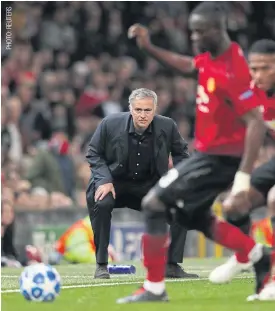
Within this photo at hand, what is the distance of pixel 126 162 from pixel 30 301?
317 centimetres

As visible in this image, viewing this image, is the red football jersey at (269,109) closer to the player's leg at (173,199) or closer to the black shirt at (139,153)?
the player's leg at (173,199)

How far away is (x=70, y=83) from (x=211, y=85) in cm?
1307

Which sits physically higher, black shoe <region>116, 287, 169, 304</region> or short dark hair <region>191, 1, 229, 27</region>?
short dark hair <region>191, 1, 229, 27</region>

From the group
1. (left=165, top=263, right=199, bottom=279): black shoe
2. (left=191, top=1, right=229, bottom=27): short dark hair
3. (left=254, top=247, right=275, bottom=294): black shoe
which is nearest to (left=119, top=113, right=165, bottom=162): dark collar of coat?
(left=165, top=263, right=199, bottom=279): black shoe

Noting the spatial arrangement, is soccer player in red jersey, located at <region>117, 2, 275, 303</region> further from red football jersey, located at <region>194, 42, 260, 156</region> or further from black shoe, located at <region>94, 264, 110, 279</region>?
black shoe, located at <region>94, 264, 110, 279</region>

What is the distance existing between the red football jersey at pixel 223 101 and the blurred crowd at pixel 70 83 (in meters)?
7.73

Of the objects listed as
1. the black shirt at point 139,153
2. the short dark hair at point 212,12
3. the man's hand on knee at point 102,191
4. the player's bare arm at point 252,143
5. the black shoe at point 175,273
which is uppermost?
the short dark hair at point 212,12

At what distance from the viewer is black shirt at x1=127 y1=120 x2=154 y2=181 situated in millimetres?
12016

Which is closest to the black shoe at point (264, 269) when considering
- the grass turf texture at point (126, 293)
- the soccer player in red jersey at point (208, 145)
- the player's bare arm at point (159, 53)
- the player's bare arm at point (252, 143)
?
the soccer player in red jersey at point (208, 145)

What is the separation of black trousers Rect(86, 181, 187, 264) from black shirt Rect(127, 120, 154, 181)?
13cm

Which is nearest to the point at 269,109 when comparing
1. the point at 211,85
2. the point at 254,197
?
the point at 254,197

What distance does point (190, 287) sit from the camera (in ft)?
33.8

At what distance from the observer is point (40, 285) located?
29.7 feet

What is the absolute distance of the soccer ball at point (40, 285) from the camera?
29.7 ft
